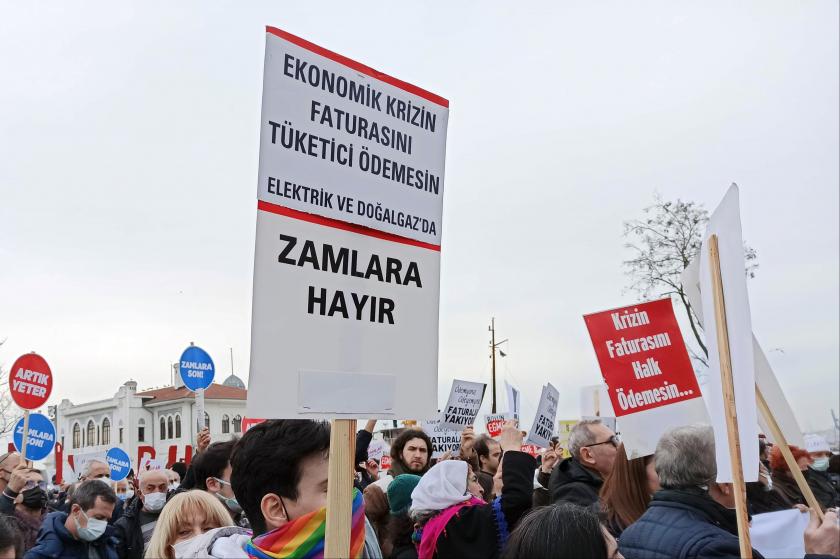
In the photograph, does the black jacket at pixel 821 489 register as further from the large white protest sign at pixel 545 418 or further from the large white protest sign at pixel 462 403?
the large white protest sign at pixel 462 403

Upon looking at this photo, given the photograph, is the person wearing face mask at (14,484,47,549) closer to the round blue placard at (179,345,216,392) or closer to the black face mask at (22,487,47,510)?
the black face mask at (22,487,47,510)

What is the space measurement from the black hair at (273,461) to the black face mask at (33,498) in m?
5.14

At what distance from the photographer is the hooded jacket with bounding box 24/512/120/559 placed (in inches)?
241

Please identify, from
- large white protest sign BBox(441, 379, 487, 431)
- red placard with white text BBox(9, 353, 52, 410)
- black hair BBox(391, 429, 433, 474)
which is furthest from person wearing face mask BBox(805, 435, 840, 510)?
red placard with white text BBox(9, 353, 52, 410)

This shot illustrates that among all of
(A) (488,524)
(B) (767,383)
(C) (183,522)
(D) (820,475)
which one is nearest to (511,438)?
(A) (488,524)

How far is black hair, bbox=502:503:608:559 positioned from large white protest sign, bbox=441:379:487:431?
8227mm

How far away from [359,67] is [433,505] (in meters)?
2.65

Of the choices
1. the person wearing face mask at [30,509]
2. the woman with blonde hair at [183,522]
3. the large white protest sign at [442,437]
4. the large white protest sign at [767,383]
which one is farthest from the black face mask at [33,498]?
the large white protest sign at [767,383]

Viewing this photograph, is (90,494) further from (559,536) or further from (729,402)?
(729,402)

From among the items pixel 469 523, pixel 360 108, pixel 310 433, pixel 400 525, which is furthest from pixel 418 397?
pixel 400 525

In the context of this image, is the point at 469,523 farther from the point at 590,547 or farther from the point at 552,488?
the point at 590,547

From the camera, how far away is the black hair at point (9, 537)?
3.97 m

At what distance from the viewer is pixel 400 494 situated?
530cm

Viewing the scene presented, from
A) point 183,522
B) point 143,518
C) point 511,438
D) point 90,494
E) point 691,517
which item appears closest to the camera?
point 691,517
